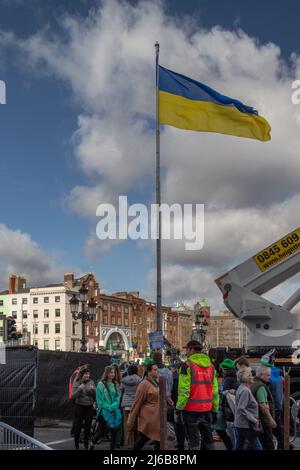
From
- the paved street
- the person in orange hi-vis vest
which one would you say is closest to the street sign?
the paved street

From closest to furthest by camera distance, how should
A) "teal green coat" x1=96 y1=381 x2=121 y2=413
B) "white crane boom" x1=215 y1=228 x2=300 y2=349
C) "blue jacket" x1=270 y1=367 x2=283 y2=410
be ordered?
1. "blue jacket" x1=270 y1=367 x2=283 y2=410
2. "teal green coat" x1=96 y1=381 x2=121 y2=413
3. "white crane boom" x1=215 y1=228 x2=300 y2=349

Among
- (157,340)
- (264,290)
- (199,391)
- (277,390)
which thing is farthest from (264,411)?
(157,340)

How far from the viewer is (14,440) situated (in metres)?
7.20

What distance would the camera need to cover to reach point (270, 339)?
16641mm

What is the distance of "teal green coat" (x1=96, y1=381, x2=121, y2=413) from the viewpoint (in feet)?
39.4

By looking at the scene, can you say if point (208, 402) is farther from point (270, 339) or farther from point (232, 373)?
point (270, 339)

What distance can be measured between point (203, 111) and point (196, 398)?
1194cm

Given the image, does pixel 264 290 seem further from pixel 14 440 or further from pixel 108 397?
pixel 14 440

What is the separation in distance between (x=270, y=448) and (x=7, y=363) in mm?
4993

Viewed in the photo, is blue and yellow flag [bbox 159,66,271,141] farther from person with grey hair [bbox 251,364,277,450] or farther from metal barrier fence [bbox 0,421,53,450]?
A: metal barrier fence [bbox 0,421,53,450]

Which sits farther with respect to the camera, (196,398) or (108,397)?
(108,397)

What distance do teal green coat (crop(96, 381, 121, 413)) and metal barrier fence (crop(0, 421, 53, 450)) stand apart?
14.9ft
